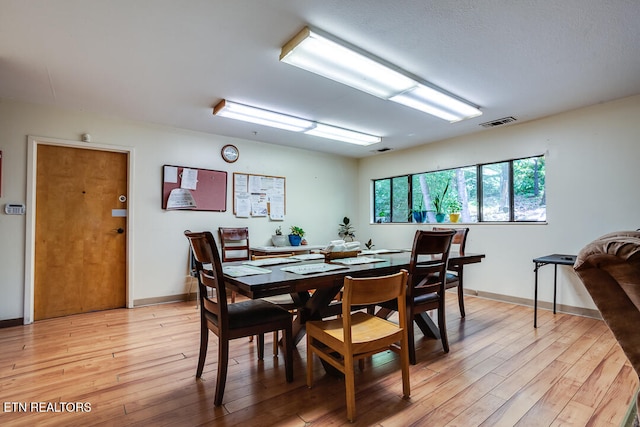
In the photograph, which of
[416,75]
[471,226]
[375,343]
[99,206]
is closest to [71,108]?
[99,206]

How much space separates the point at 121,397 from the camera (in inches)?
A: 71.0

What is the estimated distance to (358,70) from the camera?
7.86 ft

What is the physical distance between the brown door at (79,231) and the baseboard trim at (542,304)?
4.62 m

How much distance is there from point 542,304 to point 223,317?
12.2ft

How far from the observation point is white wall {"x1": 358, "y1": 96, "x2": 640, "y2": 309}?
313 centimetres

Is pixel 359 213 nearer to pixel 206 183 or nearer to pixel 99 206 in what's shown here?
pixel 206 183

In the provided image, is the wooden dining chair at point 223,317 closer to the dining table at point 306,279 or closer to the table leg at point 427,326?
the dining table at point 306,279

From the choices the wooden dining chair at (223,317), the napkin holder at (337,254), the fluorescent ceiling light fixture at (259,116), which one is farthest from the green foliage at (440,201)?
the wooden dining chair at (223,317)

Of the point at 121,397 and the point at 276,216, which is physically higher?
the point at 276,216

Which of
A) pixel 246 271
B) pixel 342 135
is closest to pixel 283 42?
pixel 246 271

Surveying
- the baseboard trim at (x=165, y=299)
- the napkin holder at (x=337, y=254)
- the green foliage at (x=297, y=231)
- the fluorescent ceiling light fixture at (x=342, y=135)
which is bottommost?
the baseboard trim at (x=165, y=299)

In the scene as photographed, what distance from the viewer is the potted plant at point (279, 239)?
481cm

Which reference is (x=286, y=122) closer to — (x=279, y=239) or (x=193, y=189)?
(x=193, y=189)

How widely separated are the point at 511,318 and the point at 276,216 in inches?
132
